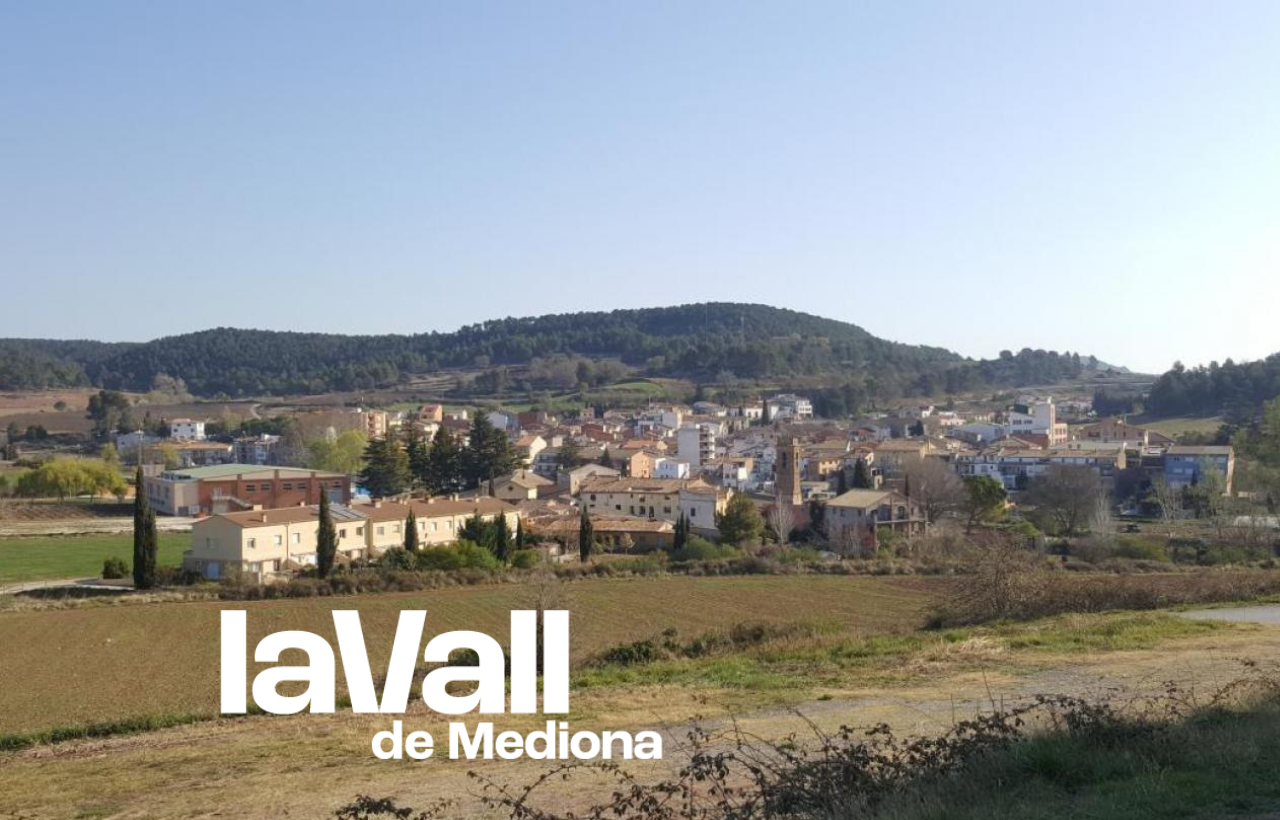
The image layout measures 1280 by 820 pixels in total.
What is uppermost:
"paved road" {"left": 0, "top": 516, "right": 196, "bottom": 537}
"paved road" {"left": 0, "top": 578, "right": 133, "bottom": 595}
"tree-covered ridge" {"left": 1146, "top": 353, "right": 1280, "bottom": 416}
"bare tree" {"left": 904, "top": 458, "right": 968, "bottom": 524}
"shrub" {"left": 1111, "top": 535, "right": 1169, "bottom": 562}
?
"tree-covered ridge" {"left": 1146, "top": 353, "right": 1280, "bottom": 416}

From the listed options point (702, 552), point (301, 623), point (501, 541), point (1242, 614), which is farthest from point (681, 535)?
point (1242, 614)

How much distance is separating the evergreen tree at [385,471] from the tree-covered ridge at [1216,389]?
67.7 meters

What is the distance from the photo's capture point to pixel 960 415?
117 meters

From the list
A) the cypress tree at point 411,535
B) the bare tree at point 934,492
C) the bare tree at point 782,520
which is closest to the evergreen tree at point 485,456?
the bare tree at point 782,520

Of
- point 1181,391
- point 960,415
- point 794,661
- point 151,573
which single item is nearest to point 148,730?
point 794,661

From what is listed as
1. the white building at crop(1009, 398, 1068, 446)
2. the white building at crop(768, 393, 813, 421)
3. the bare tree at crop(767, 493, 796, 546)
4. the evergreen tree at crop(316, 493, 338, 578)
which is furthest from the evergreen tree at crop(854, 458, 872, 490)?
the white building at crop(768, 393, 813, 421)

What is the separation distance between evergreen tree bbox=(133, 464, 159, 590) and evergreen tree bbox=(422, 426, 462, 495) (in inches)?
1114

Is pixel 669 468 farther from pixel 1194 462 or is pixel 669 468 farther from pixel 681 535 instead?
pixel 1194 462

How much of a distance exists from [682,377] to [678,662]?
13193 cm

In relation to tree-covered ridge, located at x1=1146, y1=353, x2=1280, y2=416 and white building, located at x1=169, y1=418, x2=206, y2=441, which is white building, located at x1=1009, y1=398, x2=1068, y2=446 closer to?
tree-covered ridge, located at x1=1146, y1=353, x2=1280, y2=416

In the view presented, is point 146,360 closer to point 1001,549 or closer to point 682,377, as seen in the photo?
point 682,377

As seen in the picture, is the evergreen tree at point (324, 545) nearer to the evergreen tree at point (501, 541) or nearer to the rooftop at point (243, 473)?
the evergreen tree at point (501, 541)

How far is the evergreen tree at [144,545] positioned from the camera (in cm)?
3431

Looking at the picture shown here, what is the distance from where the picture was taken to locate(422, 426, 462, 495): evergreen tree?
63.5 metres
